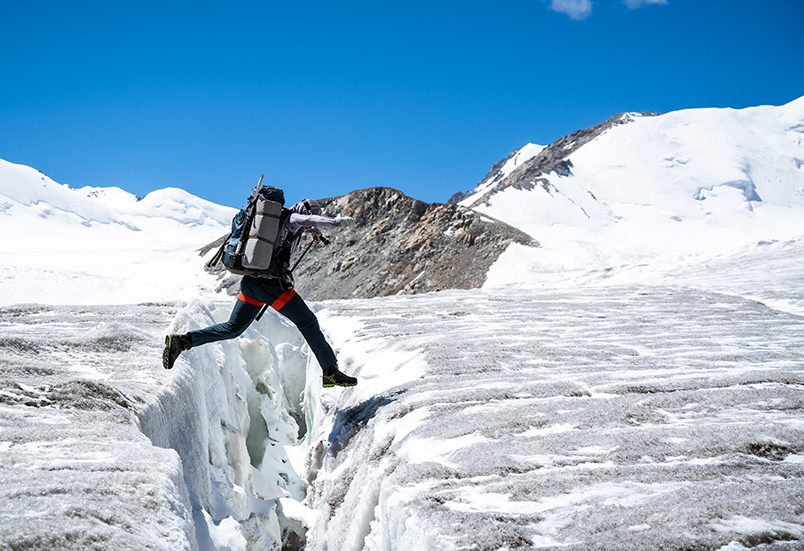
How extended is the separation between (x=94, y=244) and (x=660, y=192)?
6901 centimetres

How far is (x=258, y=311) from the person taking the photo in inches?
160

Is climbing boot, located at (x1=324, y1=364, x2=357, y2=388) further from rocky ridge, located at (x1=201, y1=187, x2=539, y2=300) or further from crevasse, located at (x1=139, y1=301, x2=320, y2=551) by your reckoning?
rocky ridge, located at (x1=201, y1=187, x2=539, y2=300)

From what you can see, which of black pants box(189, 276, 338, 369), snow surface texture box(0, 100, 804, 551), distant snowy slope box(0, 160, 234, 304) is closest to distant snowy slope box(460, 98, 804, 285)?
snow surface texture box(0, 100, 804, 551)

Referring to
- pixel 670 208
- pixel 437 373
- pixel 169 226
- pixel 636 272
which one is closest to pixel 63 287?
pixel 636 272

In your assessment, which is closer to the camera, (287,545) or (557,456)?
(557,456)

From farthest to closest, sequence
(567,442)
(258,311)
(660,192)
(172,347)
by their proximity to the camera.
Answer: (660,192) → (258,311) → (172,347) → (567,442)

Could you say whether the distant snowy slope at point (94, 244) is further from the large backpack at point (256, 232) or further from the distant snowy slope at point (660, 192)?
the large backpack at point (256, 232)

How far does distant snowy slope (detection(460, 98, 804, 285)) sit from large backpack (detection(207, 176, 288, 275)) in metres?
24.9

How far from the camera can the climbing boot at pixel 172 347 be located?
367cm

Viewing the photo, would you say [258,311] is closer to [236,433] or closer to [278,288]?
[278,288]

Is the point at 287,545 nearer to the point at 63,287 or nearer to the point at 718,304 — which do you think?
the point at 718,304

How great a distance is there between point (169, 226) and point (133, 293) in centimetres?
7620

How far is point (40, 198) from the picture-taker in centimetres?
9450

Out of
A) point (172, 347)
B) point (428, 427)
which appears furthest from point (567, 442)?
point (172, 347)
